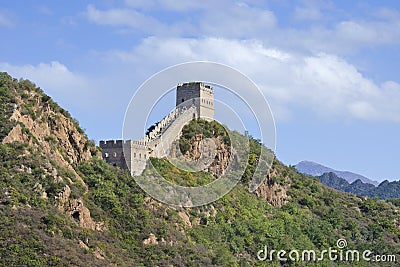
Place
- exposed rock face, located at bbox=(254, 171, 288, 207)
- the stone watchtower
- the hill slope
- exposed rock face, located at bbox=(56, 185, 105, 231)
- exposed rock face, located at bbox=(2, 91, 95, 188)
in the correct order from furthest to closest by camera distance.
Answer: exposed rock face, located at bbox=(254, 171, 288, 207) < the stone watchtower < exposed rock face, located at bbox=(2, 91, 95, 188) < exposed rock face, located at bbox=(56, 185, 105, 231) < the hill slope

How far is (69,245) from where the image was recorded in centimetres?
5950

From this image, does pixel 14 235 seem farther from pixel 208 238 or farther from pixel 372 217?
pixel 372 217

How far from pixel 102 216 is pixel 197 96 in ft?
75.6

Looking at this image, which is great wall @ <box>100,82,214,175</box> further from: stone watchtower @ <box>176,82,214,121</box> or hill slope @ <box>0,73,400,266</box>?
hill slope @ <box>0,73,400,266</box>

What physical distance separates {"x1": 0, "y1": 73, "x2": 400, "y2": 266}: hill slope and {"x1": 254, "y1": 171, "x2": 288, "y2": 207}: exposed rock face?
0.11 meters

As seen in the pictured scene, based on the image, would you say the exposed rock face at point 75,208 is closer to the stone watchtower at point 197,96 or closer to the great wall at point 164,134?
the great wall at point 164,134

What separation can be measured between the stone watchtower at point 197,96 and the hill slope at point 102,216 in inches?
260

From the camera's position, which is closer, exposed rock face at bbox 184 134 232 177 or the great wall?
the great wall

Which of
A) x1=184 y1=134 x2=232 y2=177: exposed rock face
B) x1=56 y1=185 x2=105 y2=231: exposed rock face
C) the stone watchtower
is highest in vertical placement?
the stone watchtower

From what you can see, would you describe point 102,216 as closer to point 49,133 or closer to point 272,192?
point 49,133

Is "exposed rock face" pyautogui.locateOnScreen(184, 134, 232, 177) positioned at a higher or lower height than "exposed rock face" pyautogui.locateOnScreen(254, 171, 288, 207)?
higher

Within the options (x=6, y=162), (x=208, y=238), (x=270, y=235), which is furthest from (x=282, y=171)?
(x=6, y=162)

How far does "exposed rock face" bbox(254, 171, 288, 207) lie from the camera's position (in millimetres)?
89531

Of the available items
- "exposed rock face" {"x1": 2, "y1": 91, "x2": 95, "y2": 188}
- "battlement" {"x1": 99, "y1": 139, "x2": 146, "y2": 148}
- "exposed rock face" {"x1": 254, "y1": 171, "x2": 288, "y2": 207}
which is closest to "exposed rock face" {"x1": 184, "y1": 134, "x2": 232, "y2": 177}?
"exposed rock face" {"x1": 254, "y1": 171, "x2": 288, "y2": 207}
